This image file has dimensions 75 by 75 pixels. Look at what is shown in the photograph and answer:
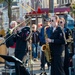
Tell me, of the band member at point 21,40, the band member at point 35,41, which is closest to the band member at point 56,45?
the band member at point 21,40

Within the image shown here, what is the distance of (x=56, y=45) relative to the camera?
9.09 metres

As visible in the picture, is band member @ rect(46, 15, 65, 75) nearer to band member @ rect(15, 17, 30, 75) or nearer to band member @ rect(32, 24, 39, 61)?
band member @ rect(15, 17, 30, 75)

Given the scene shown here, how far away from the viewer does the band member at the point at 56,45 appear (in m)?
8.97

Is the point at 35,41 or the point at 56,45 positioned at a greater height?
the point at 56,45

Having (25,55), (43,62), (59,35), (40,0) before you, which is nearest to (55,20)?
(59,35)

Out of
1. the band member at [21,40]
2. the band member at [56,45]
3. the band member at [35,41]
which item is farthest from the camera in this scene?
the band member at [35,41]

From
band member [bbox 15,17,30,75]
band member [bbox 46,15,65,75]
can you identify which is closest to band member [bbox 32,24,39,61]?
band member [bbox 15,17,30,75]

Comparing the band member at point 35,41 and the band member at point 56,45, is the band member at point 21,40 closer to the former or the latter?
the band member at point 56,45

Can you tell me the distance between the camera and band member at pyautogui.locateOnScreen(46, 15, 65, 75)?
29.4 ft

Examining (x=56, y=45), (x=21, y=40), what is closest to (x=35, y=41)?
(x=21, y=40)

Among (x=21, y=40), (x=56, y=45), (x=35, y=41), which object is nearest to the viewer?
(x=56, y=45)

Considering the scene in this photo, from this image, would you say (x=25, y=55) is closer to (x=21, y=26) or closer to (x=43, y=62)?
(x=21, y=26)

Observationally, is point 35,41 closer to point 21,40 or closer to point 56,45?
point 21,40

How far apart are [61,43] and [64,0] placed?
105 ft
